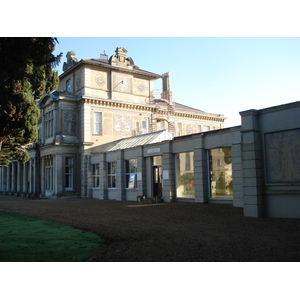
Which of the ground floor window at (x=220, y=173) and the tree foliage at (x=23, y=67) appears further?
the ground floor window at (x=220, y=173)

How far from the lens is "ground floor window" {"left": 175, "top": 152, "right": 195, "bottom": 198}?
19.9m

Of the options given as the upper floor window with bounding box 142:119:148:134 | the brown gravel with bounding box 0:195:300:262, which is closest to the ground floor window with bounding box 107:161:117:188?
the upper floor window with bounding box 142:119:148:134

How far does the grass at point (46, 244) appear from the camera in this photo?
6.51m

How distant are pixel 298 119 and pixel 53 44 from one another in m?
8.40

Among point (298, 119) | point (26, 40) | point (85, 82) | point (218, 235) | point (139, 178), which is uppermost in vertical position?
point (85, 82)

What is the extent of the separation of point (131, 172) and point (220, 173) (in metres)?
9.08

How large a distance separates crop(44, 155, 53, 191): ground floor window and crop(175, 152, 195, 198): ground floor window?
1804 cm

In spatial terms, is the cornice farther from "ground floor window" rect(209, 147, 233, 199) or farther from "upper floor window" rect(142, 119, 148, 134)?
"ground floor window" rect(209, 147, 233, 199)

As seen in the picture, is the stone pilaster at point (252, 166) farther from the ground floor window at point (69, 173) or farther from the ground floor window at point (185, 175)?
the ground floor window at point (69, 173)

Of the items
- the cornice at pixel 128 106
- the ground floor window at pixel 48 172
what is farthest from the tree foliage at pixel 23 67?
the ground floor window at pixel 48 172

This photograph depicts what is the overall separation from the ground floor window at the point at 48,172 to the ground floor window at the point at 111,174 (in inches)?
354

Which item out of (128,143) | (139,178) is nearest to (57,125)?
(128,143)

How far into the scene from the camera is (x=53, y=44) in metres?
9.43

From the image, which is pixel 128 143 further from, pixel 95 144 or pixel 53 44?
pixel 53 44
